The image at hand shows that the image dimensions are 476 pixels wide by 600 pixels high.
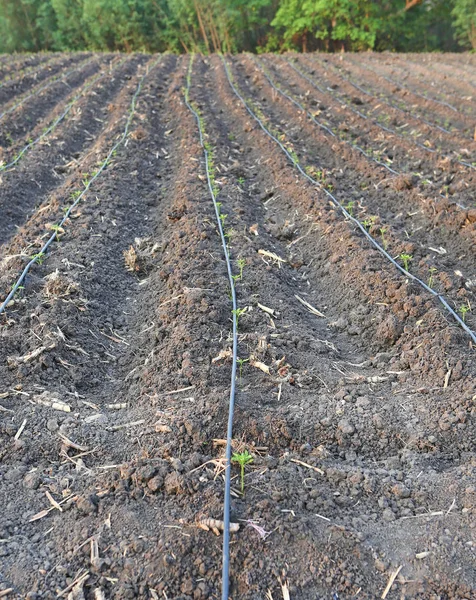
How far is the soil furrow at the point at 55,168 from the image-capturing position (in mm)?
6281

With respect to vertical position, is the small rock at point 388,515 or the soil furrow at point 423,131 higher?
the soil furrow at point 423,131

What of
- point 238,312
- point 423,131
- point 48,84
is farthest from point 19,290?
point 48,84

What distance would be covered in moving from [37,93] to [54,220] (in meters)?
7.91

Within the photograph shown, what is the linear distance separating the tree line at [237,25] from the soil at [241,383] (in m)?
18.9

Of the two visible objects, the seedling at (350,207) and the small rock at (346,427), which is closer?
the small rock at (346,427)

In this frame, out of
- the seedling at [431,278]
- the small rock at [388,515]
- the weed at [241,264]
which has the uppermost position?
the weed at [241,264]

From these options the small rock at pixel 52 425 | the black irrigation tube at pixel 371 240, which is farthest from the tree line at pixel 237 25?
the small rock at pixel 52 425

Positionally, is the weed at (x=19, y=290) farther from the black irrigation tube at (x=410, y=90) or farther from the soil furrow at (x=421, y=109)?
the black irrigation tube at (x=410, y=90)

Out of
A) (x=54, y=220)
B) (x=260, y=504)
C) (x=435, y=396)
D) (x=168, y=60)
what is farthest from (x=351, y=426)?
(x=168, y=60)

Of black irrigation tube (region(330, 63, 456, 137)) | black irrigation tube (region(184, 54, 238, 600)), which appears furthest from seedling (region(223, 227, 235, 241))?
black irrigation tube (region(330, 63, 456, 137))

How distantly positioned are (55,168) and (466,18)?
21628 mm

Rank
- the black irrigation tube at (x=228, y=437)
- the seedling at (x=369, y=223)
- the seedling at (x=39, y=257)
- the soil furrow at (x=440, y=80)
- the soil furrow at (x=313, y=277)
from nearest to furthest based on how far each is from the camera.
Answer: the black irrigation tube at (x=228, y=437)
the soil furrow at (x=313, y=277)
the seedling at (x=39, y=257)
the seedling at (x=369, y=223)
the soil furrow at (x=440, y=80)

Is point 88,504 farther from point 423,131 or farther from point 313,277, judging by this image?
point 423,131

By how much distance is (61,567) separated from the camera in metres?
2.56
